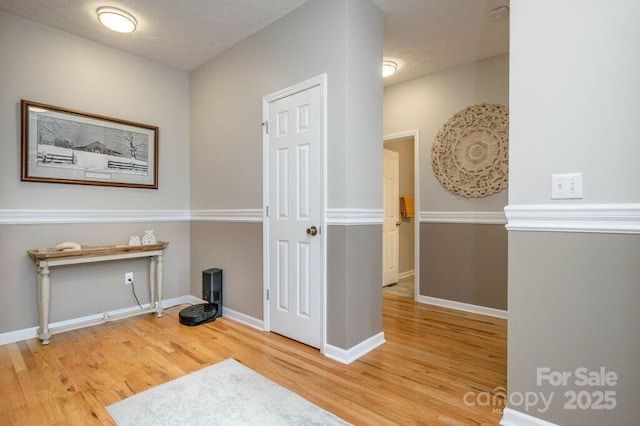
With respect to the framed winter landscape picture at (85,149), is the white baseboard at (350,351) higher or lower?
lower

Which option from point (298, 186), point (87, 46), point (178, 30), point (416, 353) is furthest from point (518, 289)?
point (87, 46)

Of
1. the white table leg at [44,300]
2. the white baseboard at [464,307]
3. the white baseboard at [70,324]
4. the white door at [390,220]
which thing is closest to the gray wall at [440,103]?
the white door at [390,220]

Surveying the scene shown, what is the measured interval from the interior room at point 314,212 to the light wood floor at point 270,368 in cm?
2

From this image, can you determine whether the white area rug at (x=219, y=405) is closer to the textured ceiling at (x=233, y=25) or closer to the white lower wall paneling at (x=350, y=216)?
the white lower wall paneling at (x=350, y=216)

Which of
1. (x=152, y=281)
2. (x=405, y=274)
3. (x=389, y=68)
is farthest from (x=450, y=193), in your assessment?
(x=152, y=281)

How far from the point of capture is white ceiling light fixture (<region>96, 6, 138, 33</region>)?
2.55 meters

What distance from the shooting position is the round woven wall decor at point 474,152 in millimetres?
3156

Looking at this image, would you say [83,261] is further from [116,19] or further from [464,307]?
[464,307]

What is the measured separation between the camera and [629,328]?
1293mm

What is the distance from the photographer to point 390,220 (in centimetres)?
480

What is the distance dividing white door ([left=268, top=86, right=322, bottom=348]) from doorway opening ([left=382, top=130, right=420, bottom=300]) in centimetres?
188

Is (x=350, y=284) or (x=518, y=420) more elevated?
(x=350, y=284)

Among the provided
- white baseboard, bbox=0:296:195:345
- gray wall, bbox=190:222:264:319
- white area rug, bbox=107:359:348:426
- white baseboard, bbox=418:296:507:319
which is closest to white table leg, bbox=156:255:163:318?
white baseboard, bbox=0:296:195:345

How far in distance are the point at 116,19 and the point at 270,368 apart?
3.08 meters
